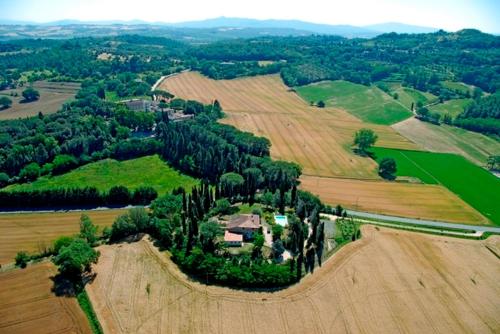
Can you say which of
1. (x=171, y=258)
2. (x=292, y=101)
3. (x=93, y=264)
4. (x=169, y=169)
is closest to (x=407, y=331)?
(x=171, y=258)

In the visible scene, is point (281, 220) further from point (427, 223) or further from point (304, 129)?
point (304, 129)

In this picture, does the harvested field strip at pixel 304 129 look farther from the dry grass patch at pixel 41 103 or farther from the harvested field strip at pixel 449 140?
the dry grass patch at pixel 41 103

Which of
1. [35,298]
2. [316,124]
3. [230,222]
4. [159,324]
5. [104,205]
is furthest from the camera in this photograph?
[316,124]

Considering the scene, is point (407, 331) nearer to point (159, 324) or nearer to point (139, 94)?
point (159, 324)

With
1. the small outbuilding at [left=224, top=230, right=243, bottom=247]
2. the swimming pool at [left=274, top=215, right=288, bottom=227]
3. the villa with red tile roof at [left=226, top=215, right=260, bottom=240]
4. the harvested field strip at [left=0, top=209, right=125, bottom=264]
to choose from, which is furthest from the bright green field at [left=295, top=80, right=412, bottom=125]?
the harvested field strip at [left=0, top=209, right=125, bottom=264]

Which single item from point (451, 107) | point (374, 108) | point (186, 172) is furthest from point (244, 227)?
point (451, 107)

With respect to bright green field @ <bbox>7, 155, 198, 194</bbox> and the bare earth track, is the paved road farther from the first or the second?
bright green field @ <bbox>7, 155, 198, 194</bbox>
